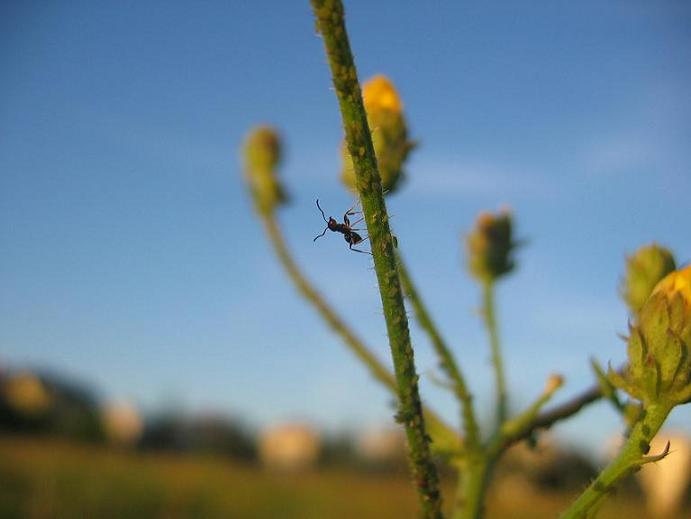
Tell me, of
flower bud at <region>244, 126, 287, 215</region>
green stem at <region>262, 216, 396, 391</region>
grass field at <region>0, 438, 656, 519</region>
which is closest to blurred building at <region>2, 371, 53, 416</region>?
grass field at <region>0, 438, 656, 519</region>

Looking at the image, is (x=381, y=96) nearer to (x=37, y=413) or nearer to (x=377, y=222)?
(x=377, y=222)

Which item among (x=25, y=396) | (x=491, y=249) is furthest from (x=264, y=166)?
(x=25, y=396)

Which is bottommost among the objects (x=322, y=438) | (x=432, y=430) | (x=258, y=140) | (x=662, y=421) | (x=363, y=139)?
(x=662, y=421)

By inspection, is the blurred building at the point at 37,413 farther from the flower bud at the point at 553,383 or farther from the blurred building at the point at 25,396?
the flower bud at the point at 553,383

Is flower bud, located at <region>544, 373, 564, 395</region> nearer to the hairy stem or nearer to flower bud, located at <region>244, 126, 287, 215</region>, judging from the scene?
the hairy stem

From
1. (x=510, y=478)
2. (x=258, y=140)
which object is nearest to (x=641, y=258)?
(x=258, y=140)

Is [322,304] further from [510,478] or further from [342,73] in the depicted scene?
[510,478]

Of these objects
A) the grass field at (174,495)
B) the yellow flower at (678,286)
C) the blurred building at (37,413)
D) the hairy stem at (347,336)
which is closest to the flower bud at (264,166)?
the hairy stem at (347,336)
